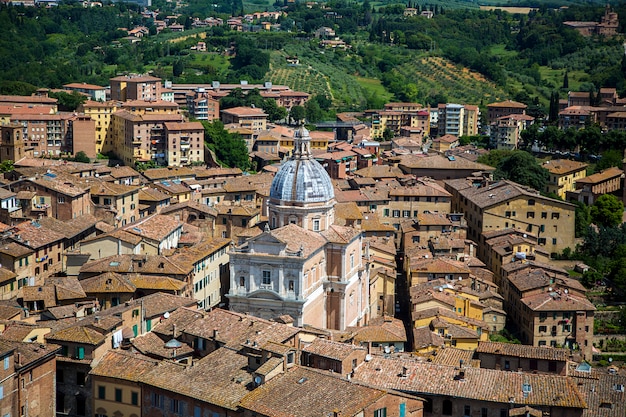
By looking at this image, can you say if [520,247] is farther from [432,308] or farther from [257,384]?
[257,384]

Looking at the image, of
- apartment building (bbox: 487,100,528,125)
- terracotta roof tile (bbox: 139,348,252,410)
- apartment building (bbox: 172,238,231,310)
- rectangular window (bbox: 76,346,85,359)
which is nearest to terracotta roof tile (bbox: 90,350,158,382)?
terracotta roof tile (bbox: 139,348,252,410)

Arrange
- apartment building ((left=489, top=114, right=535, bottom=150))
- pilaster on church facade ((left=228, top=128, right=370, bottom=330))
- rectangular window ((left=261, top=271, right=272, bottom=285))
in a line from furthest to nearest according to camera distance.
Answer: apartment building ((left=489, top=114, right=535, bottom=150)) → rectangular window ((left=261, top=271, right=272, bottom=285)) → pilaster on church facade ((left=228, top=128, right=370, bottom=330))

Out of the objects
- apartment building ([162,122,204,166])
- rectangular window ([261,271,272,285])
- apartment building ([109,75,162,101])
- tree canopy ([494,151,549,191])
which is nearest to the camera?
rectangular window ([261,271,272,285])

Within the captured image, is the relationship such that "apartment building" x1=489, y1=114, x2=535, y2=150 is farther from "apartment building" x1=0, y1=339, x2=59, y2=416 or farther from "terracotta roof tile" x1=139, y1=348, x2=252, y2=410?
"apartment building" x1=0, y1=339, x2=59, y2=416

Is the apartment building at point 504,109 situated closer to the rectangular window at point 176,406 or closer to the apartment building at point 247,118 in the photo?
the apartment building at point 247,118

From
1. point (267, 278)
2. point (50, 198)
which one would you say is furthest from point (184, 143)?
point (267, 278)

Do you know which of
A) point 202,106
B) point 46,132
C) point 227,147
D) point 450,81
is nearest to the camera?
point 46,132

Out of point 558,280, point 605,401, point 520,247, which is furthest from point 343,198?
point 605,401

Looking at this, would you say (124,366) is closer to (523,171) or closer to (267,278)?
(267,278)
